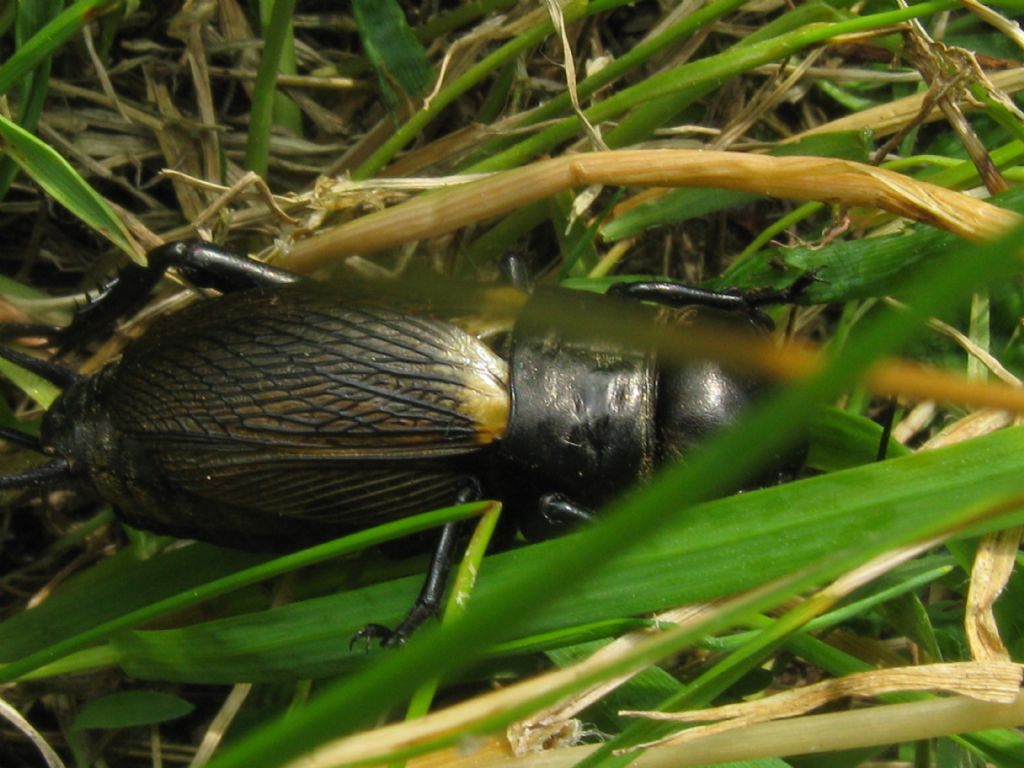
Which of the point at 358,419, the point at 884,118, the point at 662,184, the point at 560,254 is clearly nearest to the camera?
the point at 358,419

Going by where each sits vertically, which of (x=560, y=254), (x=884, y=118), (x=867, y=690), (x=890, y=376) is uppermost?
(x=890, y=376)

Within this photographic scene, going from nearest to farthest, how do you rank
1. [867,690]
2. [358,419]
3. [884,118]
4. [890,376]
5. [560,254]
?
[890,376], [867,690], [358,419], [884,118], [560,254]

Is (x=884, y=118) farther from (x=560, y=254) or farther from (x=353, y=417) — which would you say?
(x=353, y=417)

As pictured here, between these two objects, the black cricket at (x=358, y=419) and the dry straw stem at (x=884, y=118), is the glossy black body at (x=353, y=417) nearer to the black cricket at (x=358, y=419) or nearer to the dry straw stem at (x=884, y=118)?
the black cricket at (x=358, y=419)

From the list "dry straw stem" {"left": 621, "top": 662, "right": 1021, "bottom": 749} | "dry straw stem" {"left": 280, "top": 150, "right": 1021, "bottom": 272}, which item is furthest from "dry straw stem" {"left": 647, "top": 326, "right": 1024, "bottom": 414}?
"dry straw stem" {"left": 280, "top": 150, "right": 1021, "bottom": 272}

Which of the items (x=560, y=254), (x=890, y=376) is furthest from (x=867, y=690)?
(x=890, y=376)

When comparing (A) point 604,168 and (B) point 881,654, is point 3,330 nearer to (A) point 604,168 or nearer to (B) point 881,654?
(A) point 604,168
